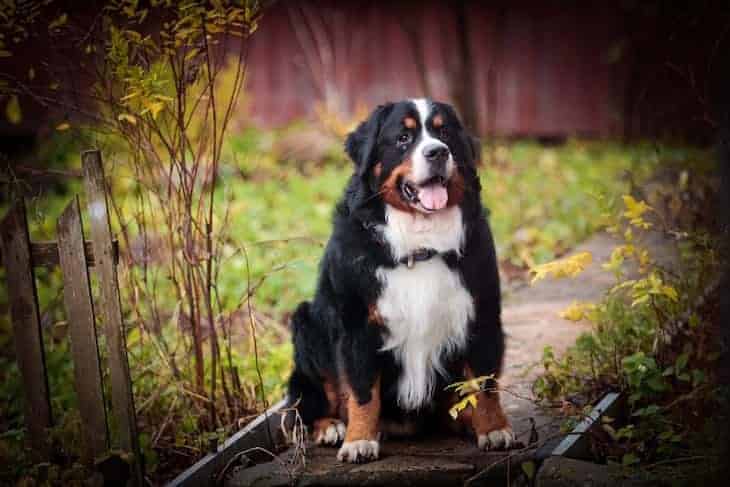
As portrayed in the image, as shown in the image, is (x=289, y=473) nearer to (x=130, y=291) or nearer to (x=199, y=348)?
(x=199, y=348)

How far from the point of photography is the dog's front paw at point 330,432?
3664mm

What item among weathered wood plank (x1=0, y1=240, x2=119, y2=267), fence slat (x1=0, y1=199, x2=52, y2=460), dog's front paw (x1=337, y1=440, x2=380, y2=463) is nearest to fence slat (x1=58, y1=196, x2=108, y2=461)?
weathered wood plank (x1=0, y1=240, x2=119, y2=267)

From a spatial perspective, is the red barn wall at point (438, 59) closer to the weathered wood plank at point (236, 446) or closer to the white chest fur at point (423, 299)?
the weathered wood plank at point (236, 446)

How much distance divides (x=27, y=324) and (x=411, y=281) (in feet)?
5.59

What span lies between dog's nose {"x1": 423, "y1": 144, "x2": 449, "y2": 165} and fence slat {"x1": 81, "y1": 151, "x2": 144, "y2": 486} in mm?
1280

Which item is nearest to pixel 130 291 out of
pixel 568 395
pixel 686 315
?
pixel 568 395

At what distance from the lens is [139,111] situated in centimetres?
364

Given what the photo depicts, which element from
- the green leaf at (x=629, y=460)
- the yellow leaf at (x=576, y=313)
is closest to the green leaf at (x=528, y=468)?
the green leaf at (x=629, y=460)

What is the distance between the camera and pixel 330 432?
12.0ft

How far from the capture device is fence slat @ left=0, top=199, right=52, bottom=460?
3.53 metres

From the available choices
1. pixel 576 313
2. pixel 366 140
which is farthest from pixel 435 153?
pixel 576 313

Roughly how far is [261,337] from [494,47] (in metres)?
9.94

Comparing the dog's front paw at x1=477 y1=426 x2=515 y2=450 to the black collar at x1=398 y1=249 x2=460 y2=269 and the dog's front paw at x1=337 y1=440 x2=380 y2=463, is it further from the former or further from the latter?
the black collar at x1=398 y1=249 x2=460 y2=269

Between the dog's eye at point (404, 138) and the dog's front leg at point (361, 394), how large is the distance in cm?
80
